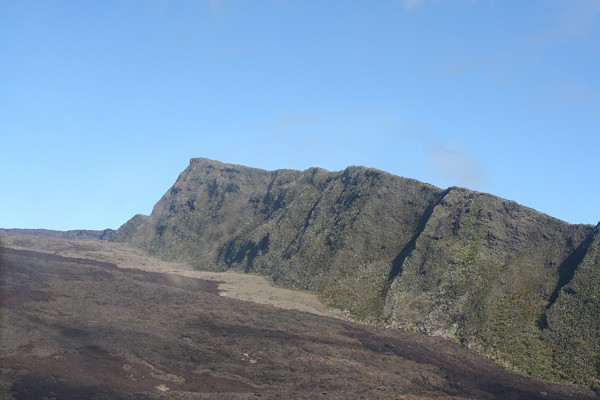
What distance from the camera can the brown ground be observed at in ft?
112

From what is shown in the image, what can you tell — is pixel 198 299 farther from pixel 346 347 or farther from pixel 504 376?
pixel 504 376

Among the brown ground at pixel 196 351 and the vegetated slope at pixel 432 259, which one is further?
the vegetated slope at pixel 432 259

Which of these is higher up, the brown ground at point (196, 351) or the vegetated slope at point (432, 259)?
the vegetated slope at point (432, 259)

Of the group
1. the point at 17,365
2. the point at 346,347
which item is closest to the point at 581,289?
the point at 346,347

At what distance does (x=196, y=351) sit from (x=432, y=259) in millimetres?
37722

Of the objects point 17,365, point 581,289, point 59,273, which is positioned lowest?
point 17,365

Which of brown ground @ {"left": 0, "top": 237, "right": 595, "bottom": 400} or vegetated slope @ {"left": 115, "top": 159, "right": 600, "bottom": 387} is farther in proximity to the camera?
vegetated slope @ {"left": 115, "top": 159, "right": 600, "bottom": 387}

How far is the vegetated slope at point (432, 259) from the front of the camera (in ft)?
188

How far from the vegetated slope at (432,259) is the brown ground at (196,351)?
17.9 feet

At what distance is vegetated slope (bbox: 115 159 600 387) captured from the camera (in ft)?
188

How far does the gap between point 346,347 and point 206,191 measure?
279ft

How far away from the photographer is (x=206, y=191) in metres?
130

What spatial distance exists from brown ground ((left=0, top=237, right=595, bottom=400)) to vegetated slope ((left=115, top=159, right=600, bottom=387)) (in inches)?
215

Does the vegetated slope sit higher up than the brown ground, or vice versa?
the vegetated slope
